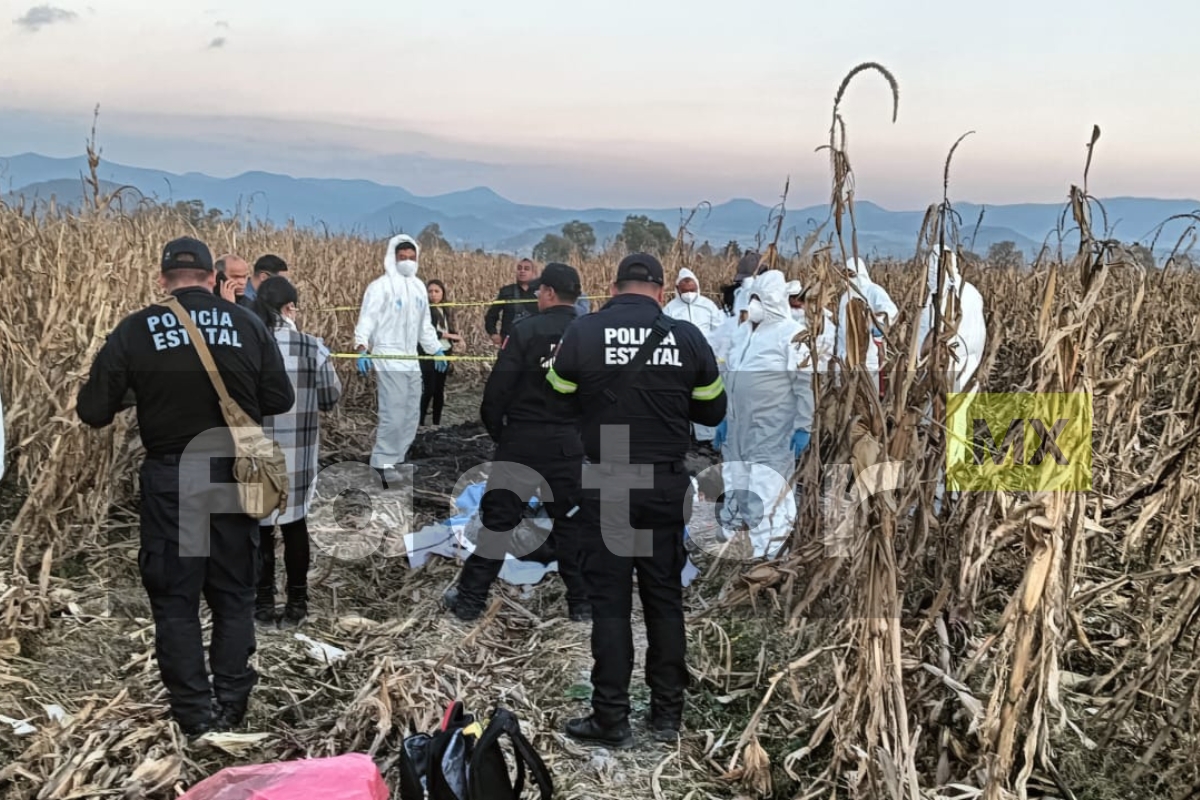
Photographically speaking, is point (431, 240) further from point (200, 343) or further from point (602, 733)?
point (602, 733)

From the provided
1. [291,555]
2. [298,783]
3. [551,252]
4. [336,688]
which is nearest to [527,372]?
[291,555]

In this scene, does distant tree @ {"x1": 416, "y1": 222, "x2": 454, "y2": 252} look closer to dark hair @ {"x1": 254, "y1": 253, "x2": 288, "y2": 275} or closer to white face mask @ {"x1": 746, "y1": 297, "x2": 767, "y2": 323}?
dark hair @ {"x1": 254, "y1": 253, "x2": 288, "y2": 275}

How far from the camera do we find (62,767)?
2.93 meters

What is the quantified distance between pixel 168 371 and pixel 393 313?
4.23m

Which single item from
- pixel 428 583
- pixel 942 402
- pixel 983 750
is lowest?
pixel 428 583

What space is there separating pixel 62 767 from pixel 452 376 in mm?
9564

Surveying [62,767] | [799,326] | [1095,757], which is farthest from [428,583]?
[1095,757]

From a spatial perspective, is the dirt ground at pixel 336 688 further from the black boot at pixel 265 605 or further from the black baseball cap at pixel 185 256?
the black baseball cap at pixel 185 256

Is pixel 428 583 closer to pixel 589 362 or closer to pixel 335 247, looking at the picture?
pixel 589 362

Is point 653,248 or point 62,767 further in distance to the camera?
point 653,248

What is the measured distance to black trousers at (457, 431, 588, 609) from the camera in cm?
462

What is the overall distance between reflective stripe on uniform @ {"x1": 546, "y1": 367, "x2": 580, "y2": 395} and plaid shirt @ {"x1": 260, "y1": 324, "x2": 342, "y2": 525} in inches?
52.1

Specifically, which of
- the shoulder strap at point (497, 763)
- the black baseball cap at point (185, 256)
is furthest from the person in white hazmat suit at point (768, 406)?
the black baseball cap at point (185, 256)

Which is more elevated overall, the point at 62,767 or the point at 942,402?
the point at 942,402
